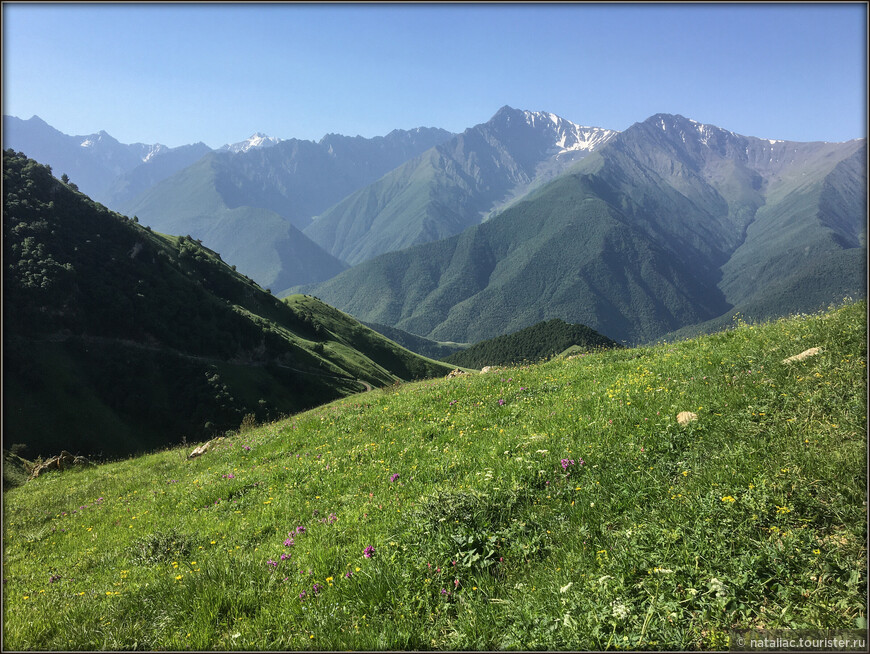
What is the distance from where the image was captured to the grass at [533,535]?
5434mm

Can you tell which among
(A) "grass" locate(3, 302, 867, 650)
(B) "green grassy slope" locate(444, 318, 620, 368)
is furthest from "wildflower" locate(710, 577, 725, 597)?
(B) "green grassy slope" locate(444, 318, 620, 368)

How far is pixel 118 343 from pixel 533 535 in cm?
10911

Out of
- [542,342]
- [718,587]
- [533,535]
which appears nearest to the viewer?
[718,587]

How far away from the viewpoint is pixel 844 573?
202 inches

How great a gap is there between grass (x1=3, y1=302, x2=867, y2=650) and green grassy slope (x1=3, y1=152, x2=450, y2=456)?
61.6 meters

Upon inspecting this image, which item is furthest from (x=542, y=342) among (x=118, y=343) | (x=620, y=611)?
(x=620, y=611)

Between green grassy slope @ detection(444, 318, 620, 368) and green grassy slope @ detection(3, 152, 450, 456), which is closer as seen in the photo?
green grassy slope @ detection(3, 152, 450, 456)

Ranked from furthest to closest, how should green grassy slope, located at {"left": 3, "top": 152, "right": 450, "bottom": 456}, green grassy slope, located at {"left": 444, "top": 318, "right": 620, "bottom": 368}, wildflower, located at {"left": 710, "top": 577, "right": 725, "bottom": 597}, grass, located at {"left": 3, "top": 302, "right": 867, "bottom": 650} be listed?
green grassy slope, located at {"left": 444, "top": 318, "right": 620, "bottom": 368}, green grassy slope, located at {"left": 3, "top": 152, "right": 450, "bottom": 456}, grass, located at {"left": 3, "top": 302, "right": 867, "bottom": 650}, wildflower, located at {"left": 710, "top": 577, "right": 725, "bottom": 597}

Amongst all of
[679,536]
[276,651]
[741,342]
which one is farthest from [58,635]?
[741,342]

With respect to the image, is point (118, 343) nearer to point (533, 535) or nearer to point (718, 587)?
point (533, 535)

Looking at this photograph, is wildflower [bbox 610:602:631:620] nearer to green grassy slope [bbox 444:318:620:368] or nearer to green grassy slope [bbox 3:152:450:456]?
green grassy slope [bbox 3:152:450:456]

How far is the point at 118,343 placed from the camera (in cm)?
9294

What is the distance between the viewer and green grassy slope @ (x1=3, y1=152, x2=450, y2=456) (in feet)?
248

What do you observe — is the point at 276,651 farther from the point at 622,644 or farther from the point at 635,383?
the point at 635,383
